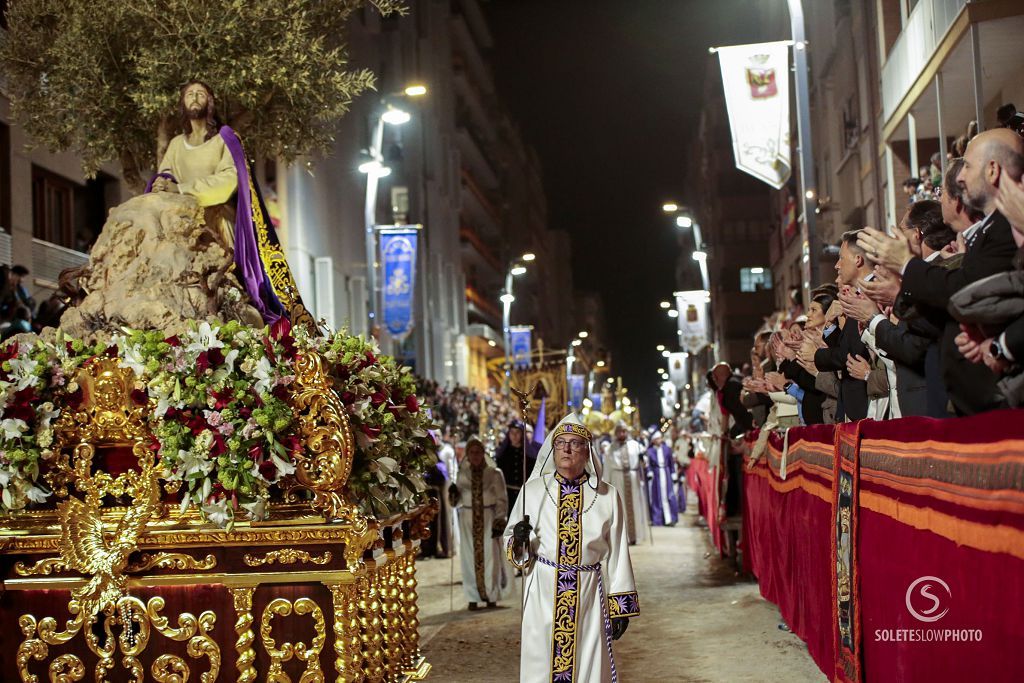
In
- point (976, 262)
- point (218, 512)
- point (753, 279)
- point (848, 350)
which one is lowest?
point (218, 512)

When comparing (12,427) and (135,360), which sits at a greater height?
(135,360)

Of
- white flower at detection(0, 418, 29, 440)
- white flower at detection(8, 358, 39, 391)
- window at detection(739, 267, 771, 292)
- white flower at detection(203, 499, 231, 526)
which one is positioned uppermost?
window at detection(739, 267, 771, 292)

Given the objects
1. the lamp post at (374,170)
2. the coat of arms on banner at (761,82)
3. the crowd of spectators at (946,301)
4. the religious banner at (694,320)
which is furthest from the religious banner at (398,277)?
the crowd of spectators at (946,301)

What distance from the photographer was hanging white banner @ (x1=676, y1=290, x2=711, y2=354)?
172 ft

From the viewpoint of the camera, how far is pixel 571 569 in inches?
306

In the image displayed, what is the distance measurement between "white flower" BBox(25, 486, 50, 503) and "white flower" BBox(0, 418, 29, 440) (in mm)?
337

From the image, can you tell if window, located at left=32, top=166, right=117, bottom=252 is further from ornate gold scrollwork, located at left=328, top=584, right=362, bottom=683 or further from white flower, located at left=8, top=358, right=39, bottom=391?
ornate gold scrollwork, located at left=328, top=584, right=362, bottom=683

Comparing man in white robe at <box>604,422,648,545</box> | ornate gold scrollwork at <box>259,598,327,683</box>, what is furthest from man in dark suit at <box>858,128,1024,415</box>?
man in white robe at <box>604,422,648,545</box>

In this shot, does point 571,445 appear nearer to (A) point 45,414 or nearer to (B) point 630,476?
(A) point 45,414

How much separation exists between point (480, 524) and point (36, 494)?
9471 mm

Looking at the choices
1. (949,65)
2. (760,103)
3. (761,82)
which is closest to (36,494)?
(949,65)

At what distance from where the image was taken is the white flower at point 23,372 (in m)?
7.01

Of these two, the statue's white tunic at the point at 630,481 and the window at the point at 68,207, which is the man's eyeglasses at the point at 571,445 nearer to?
the window at the point at 68,207

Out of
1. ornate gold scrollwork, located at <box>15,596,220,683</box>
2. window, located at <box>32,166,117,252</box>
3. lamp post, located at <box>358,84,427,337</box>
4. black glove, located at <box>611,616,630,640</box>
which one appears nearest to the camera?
ornate gold scrollwork, located at <box>15,596,220,683</box>
